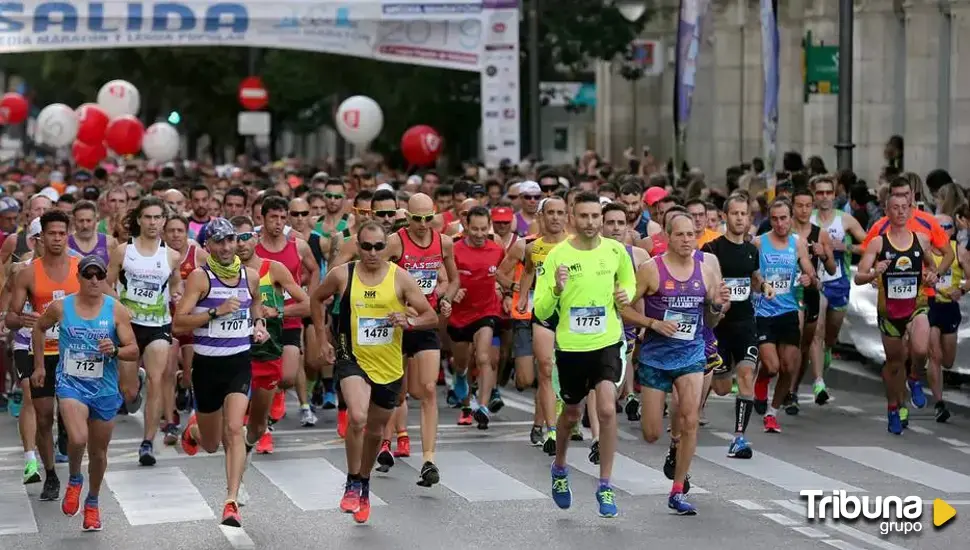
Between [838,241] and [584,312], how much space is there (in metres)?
6.46

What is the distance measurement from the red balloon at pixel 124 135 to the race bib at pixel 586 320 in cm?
2712

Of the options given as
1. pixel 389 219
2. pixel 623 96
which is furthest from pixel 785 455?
pixel 623 96

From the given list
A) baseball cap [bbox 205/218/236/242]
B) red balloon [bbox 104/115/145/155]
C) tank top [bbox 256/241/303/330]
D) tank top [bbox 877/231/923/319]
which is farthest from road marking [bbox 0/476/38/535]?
red balloon [bbox 104/115/145/155]

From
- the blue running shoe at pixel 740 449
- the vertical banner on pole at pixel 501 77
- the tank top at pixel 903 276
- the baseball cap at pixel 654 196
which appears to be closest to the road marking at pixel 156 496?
the blue running shoe at pixel 740 449

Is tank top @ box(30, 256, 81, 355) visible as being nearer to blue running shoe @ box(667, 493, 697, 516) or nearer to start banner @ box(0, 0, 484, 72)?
blue running shoe @ box(667, 493, 697, 516)

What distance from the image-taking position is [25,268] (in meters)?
15.0

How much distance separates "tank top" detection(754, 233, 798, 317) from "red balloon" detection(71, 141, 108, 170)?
24.5 m

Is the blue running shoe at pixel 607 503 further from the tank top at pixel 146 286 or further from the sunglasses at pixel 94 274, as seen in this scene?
the tank top at pixel 146 286

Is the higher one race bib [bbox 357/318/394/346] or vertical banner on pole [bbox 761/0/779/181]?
vertical banner on pole [bbox 761/0/779/181]

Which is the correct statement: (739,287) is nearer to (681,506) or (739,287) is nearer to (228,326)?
(681,506)

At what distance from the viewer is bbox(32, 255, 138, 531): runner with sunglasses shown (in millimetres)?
13273

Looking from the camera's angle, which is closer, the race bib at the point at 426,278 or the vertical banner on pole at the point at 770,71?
the race bib at the point at 426,278

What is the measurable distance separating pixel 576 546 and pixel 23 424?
497 centimetres

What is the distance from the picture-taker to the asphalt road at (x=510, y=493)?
12.6m
